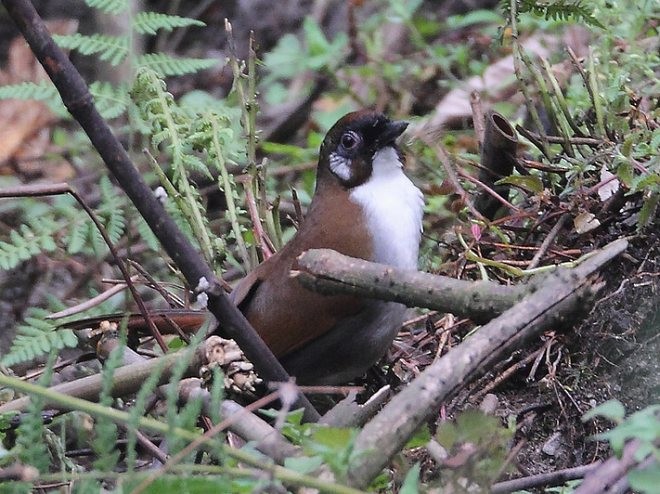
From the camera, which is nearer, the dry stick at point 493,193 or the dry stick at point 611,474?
the dry stick at point 611,474

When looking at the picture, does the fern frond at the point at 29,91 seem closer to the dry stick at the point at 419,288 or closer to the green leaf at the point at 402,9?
the dry stick at the point at 419,288

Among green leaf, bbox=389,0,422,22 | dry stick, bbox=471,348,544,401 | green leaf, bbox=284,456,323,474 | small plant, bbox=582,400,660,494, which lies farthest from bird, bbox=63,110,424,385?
green leaf, bbox=389,0,422,22

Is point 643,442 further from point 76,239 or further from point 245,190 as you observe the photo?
point 76,239

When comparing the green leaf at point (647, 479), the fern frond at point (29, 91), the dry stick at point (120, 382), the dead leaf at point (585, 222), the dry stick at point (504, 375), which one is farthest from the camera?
the fern frond at point (29, 91)

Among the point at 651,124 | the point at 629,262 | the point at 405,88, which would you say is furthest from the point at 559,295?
the point at 405,88

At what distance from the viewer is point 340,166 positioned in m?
3.12

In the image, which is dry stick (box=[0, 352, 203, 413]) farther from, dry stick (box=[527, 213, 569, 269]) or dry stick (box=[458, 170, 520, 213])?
dry stick (box=[458, 170, 520, 213])

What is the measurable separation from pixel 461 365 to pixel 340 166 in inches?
58.9

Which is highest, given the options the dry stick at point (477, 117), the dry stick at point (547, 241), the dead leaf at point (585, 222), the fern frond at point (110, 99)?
the fern frond at point (110, 99)

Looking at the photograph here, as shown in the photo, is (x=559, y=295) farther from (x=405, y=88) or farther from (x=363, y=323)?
(x=405, y=88)

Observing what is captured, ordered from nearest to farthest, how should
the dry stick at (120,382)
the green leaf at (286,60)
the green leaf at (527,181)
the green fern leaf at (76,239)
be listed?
the dry stick at (120,382) → the green leaf at (527,181) → the green fern leaf at (76,239) → the green leaf at (286,60)

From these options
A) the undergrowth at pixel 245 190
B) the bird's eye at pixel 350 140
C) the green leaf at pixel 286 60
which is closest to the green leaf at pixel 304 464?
the undergrowth at pixel 245 190

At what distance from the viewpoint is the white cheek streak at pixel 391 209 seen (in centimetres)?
285

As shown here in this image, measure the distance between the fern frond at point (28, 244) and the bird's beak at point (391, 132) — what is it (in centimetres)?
105
